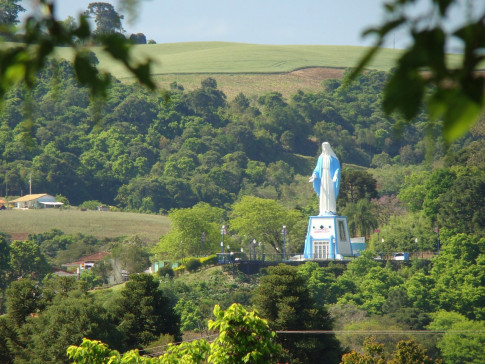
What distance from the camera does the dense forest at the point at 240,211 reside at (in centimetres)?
3153

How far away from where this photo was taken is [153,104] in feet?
428

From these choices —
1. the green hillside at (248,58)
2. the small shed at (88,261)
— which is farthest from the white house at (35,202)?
the green hillside at (248,58)

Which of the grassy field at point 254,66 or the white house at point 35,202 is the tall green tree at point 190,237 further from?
the grassy field at point 254,66

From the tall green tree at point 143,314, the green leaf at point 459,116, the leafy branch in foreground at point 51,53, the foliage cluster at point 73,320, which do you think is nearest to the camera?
the green leaf at point 459,116

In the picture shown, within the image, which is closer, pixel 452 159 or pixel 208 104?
pixel 452 159

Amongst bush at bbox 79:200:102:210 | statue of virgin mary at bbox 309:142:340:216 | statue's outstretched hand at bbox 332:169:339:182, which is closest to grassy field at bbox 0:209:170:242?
bush at bbox 79:200:102:210

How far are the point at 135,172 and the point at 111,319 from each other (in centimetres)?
8415

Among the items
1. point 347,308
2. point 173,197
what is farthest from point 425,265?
point 173,197

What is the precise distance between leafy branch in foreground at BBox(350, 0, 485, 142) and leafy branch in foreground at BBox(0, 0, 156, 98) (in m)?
0.50

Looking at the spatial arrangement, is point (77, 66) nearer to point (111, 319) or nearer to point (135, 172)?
point (111, 319)

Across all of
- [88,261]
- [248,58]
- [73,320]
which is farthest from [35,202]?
[73,320]

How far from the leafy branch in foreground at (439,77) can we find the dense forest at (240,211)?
131 mm

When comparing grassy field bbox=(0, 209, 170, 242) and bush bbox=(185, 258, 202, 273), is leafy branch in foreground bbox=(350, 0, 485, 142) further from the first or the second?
grassy field bbox=(0, 209, 170, 242)

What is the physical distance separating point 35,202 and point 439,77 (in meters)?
100
